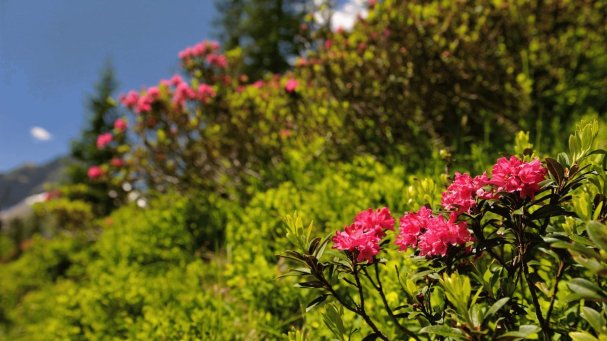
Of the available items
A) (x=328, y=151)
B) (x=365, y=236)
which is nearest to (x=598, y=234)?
(x=365, y=236)

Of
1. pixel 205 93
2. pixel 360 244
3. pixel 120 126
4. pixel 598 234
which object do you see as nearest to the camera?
pixel 598 234

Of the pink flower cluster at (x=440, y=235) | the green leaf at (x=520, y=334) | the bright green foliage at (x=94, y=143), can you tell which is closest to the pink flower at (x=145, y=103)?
the pink flower cluster at (x=440, y=235)

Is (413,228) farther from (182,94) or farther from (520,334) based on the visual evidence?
(182,94)

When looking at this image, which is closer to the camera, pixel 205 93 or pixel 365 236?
pixel 365 236

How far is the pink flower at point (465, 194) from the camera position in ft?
4.00

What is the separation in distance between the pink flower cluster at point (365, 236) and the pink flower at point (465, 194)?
214 millimetres

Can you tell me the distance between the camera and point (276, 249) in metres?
3.14

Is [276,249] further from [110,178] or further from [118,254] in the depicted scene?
[110,178]

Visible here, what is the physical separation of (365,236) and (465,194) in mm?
325

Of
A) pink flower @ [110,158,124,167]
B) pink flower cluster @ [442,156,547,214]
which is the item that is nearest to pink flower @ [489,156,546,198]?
pink flower cluster @ [442,156,547,214]

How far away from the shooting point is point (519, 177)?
1166 mm

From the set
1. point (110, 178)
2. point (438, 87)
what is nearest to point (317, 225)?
point (438, 87)

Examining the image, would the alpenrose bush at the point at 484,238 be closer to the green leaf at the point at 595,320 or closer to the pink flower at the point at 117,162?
the green leaf at the point at 595,320

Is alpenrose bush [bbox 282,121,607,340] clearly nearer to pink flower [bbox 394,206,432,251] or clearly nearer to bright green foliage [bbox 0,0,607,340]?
pink flower [bbox 394,206,432,251]
